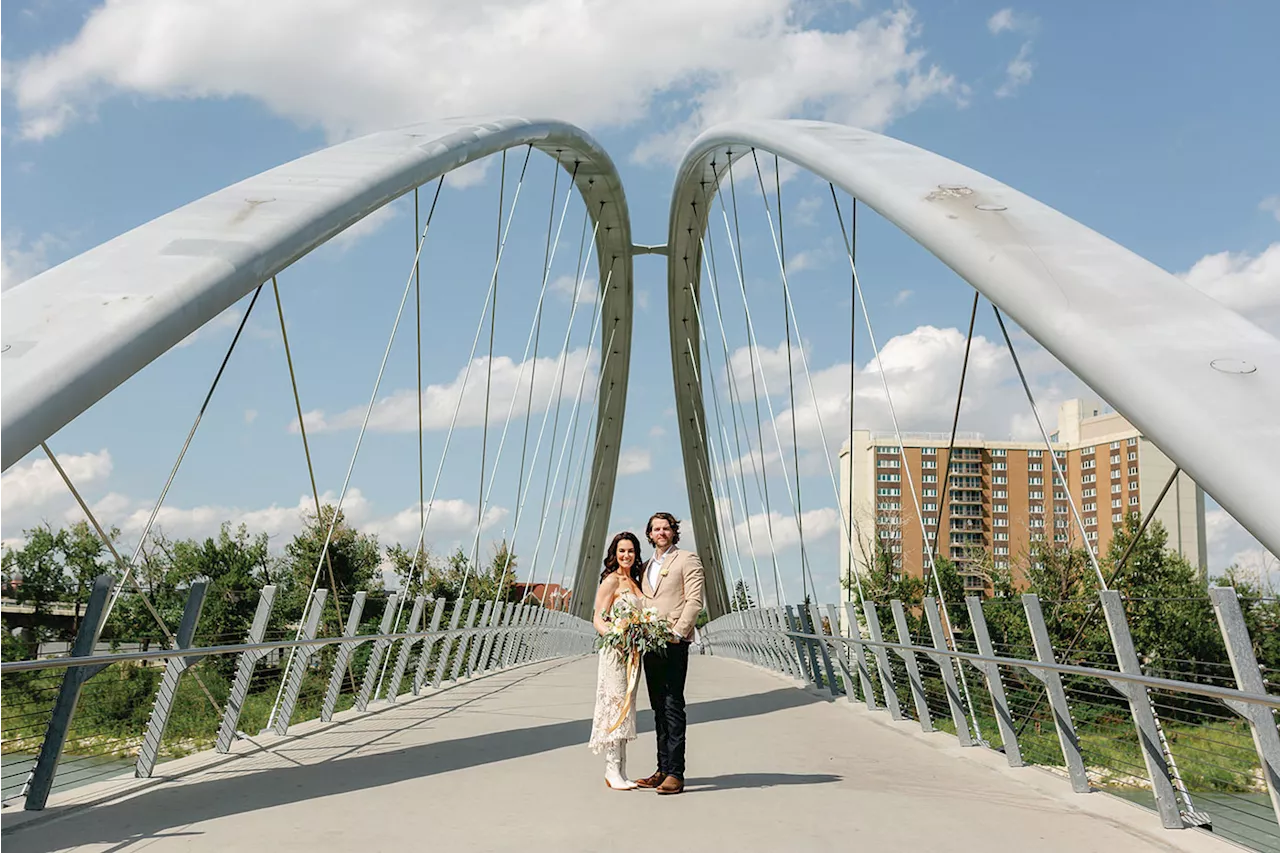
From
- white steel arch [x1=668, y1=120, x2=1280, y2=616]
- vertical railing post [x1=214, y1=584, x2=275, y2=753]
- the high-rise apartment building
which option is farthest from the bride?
the high-rise apartment building

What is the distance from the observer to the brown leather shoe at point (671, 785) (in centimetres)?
589

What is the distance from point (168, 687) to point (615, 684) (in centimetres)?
223

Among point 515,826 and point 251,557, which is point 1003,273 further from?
point 251,557

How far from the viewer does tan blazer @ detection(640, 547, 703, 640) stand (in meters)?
6.23

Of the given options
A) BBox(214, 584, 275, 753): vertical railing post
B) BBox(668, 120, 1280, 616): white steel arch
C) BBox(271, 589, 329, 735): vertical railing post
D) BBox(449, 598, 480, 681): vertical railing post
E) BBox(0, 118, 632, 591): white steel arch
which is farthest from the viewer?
BBox(449, 598, 480, 681): vertical railing post

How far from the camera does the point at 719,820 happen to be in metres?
5.19

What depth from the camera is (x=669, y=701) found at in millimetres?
6121

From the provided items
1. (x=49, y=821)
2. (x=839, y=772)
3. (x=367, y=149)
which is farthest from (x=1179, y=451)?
(x=367, y=149)

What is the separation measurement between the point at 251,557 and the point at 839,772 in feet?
137

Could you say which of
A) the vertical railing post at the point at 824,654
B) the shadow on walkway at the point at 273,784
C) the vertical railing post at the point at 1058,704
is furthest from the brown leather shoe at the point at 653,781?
the vertical railing post at the point at 824,654

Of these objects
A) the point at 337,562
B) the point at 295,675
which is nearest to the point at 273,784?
the point at 295,675

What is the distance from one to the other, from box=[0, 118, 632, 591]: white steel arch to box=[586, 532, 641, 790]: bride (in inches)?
97.1

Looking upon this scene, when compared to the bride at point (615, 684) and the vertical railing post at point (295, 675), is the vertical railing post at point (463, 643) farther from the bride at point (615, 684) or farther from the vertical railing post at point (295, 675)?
the bride at point (615, 684)

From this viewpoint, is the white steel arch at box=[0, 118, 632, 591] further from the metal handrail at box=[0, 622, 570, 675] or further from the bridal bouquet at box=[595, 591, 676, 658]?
the bridal bouquet at box=[595, 591, 676, 658]
